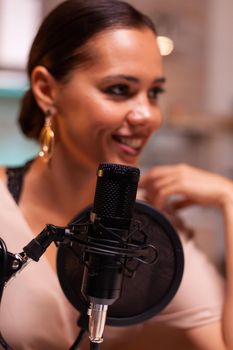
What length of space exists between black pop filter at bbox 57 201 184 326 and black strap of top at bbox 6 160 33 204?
0.26m

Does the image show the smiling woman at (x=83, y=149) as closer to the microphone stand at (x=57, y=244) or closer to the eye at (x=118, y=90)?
the eye at (x=118, y=90)

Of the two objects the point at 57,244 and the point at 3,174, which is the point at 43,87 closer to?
the point at 3,174

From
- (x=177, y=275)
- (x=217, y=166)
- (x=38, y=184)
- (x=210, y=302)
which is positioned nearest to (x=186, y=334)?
(x=210, y=302)

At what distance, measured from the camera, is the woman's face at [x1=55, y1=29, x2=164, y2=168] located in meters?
0.91

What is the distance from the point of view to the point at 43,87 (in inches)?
38.0

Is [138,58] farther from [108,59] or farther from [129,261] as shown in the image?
[129,261]

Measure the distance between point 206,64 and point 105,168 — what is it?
69.9 inches

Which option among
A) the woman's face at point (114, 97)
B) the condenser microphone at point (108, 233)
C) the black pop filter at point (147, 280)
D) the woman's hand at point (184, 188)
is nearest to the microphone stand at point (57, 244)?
the condenser microphone at point (108, 233)

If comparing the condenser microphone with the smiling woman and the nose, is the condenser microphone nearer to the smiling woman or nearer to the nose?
the smiling woman

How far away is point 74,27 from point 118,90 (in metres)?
0.12

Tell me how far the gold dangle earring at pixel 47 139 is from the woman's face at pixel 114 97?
26 mm

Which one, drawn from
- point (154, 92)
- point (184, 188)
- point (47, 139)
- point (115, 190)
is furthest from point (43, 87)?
point (115, 190)

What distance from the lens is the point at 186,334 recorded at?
3.34ft

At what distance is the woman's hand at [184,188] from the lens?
106 cm
